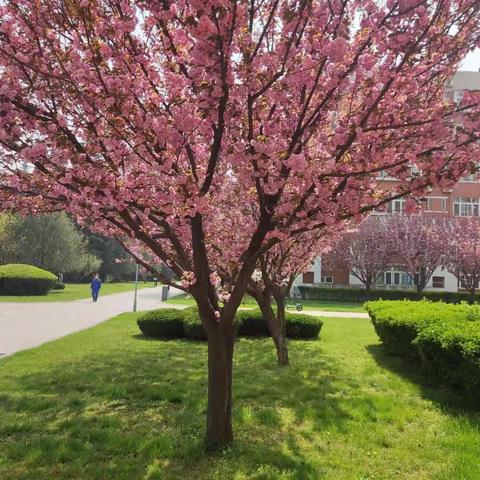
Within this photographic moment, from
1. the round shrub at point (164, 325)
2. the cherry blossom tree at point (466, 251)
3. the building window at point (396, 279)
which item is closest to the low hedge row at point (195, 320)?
the round shrub at point (164, 325)

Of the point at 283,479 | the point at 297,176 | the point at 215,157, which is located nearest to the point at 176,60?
the point at 215,157

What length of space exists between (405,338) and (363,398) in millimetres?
2128

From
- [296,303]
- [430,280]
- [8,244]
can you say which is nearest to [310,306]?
[296,303]

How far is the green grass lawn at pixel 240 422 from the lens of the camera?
412 cm

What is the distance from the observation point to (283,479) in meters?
3.88

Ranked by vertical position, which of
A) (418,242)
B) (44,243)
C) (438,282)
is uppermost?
(418,242)

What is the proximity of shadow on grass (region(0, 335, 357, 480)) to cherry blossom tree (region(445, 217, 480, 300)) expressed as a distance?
25.8m

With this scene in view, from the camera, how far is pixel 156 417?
18.4 ft

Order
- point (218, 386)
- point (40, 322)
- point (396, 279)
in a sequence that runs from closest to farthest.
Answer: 1. point (218, 386)
2. point (40, 322)
3. point (396, 279)

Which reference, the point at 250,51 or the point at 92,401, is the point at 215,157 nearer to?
the point at 250,51

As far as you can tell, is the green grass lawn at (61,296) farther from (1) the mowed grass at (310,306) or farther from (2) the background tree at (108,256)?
(2) the background tree at (108,256)

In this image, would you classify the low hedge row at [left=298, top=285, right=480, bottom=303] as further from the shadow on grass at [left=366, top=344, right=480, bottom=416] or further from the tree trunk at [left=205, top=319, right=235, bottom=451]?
the tree trunk at [left=205, top=319, right=235, bottom=451]

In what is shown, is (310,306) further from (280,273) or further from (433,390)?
(433,390)

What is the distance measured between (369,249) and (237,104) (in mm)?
31894
